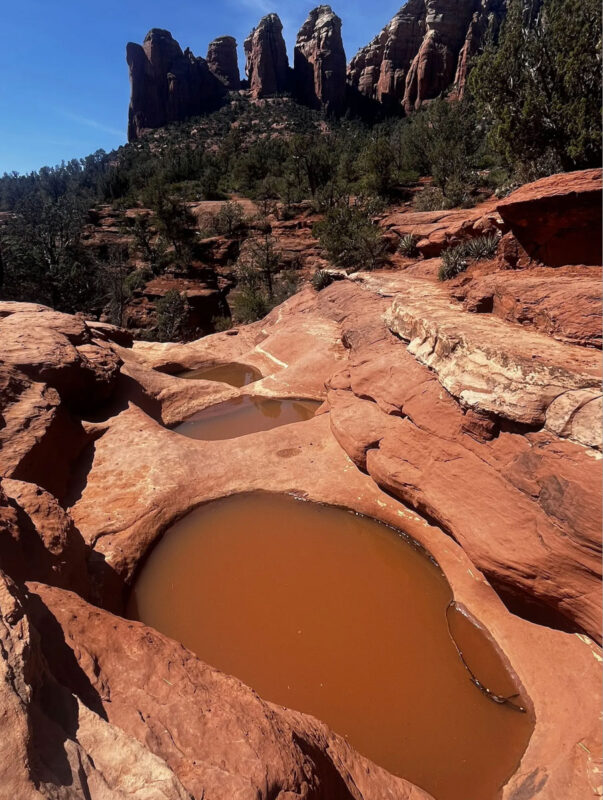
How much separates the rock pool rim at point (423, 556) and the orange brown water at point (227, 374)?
6.77 meters

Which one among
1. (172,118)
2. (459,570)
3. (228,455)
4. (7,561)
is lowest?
(459,570)

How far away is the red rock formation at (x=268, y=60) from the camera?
7138 centimetres

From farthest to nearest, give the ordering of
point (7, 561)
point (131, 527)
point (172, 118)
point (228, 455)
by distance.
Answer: point (172, 118), point (228, 455), point (131, 527), point (7, 561)

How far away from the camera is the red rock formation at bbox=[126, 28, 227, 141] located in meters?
71.8

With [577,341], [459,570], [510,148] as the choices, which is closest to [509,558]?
[459,570]

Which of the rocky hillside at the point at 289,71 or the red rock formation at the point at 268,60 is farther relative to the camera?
the red rock formation at the point at 268,60

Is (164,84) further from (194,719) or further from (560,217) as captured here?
(194,719)

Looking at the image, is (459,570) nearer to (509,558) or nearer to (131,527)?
(509,558)

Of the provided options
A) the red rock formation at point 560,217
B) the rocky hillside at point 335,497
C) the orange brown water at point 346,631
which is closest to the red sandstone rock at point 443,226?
the rocky hillside at point 335,497

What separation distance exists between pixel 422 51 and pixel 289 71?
84.2 feet

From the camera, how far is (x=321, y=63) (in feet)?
230

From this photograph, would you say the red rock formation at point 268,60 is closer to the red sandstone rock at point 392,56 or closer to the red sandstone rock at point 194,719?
the red sandstone rock at point 392,56

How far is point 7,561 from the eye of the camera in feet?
11.6

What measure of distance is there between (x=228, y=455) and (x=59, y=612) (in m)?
4.54
